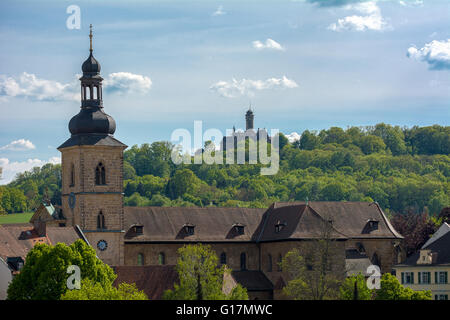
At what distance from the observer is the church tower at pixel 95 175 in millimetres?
84688

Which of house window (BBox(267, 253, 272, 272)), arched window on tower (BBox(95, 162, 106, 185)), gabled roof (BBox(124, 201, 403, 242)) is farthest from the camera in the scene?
house window (BBox(267, 253, 272, 272))

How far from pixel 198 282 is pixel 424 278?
3278 centimetres

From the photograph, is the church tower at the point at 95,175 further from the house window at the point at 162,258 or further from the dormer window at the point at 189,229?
the dormer window at the point at 189,229

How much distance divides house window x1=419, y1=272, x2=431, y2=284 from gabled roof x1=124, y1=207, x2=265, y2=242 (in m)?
13.9

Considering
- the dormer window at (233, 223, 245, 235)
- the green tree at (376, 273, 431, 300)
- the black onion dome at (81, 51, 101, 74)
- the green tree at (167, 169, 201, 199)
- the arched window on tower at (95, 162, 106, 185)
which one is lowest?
the green tree at (376, 273, 431, 300)

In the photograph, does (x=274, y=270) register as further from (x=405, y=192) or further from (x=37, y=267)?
(x=405, y=192)

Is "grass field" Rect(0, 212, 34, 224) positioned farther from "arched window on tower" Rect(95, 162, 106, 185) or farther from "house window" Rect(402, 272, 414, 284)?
"house window" Rect(402, 272, 414, 284)

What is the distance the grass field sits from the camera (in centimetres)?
15226

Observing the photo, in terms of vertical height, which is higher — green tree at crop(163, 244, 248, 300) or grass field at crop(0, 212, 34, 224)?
grass field at crop(0, 212, 34, 224)

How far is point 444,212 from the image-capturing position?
A: 111 meters

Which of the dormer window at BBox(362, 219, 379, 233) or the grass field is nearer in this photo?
the dormer window at BBox(362, 219, 379, 233)

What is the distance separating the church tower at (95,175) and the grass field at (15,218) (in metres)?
66.6

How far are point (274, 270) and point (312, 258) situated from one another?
6538 mm

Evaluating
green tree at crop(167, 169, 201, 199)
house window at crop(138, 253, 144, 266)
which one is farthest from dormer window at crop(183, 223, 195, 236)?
green tree at crop(167, 169, 201, 199)
